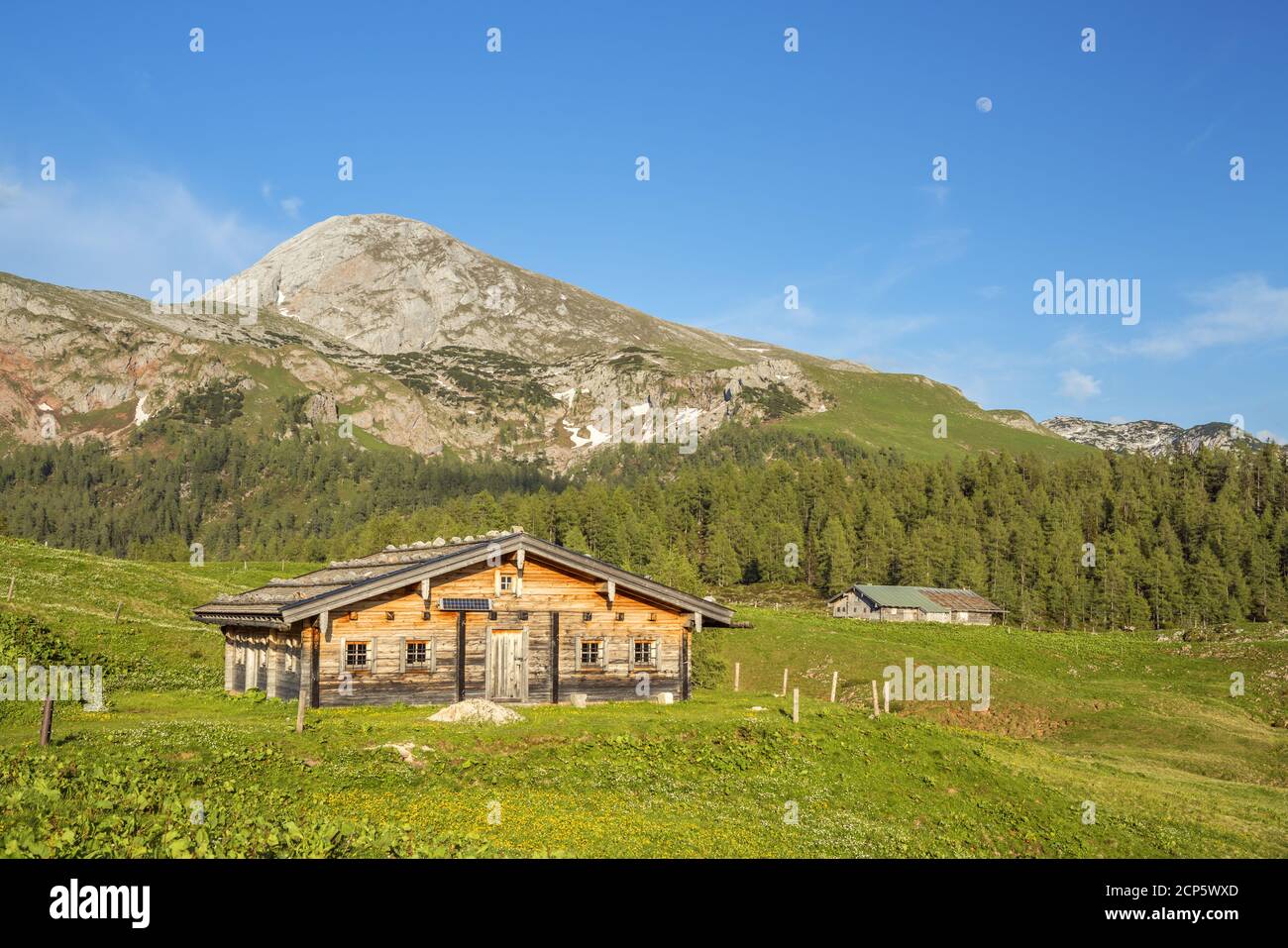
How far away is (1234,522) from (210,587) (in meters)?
137

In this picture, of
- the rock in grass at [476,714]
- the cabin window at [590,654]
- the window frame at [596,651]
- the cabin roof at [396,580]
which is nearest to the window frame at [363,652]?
the cabin roof at [396,580]

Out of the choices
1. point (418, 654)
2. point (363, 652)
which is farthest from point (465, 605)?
point (363, 652)

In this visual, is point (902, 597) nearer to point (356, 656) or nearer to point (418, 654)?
point (418, 654)

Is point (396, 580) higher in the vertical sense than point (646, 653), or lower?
higher

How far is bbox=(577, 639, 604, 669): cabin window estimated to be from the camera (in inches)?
1577

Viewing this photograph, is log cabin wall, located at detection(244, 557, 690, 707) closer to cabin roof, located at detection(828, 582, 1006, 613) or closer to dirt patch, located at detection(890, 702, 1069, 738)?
dirt patch, located at detection(890, 702, 1069, 738)

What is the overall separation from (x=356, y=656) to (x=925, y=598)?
3670 inches

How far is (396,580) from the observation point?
119 ft

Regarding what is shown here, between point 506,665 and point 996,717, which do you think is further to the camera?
point 996,717

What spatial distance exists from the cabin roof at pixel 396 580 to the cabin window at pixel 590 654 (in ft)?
8.48

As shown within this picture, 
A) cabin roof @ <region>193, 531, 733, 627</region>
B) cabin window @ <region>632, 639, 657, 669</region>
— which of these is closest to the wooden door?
cabin roof @ <region>193, 531, 733, 627</region>

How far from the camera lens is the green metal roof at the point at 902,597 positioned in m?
114
